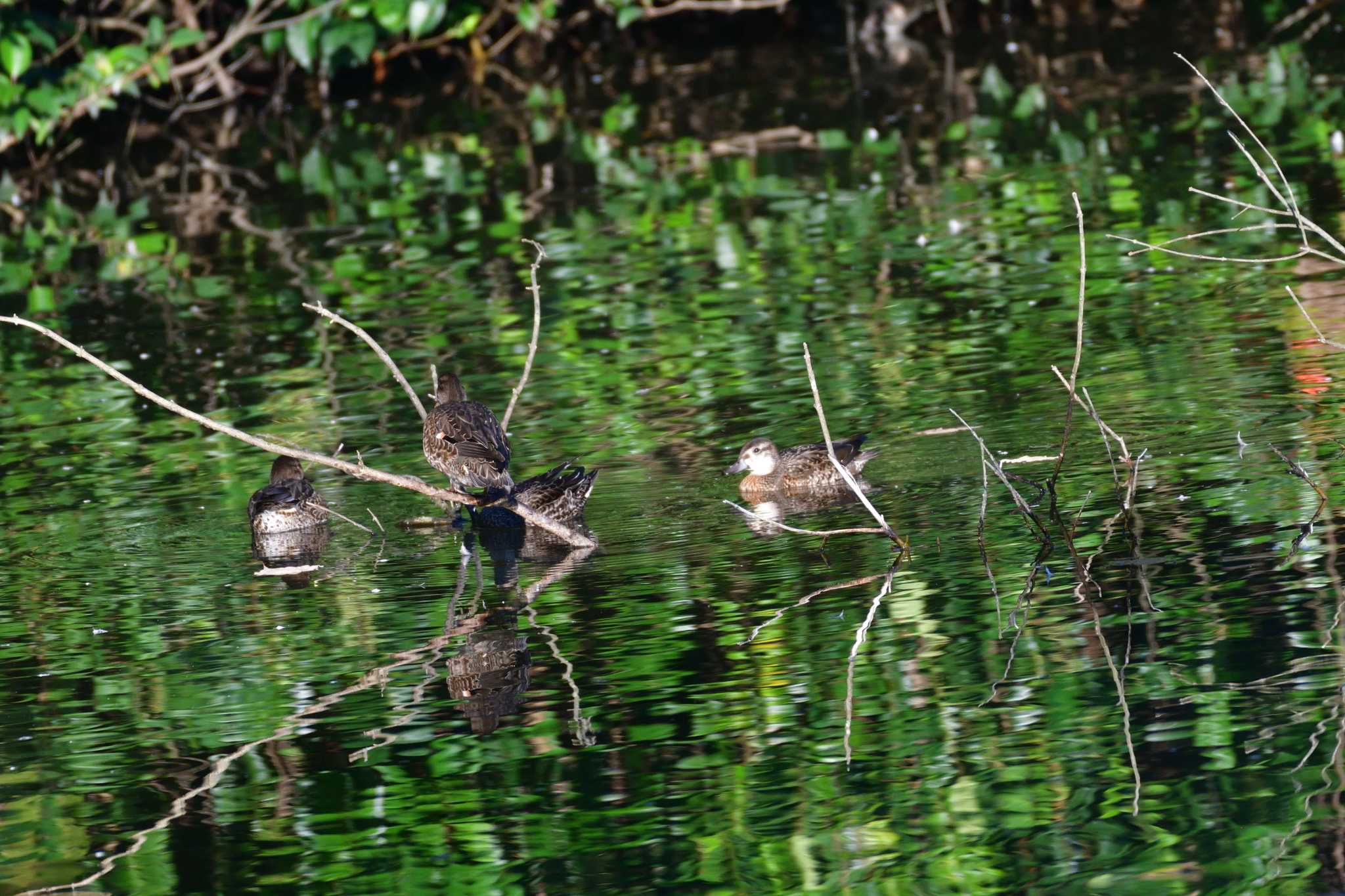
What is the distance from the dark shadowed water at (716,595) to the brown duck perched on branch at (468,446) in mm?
310

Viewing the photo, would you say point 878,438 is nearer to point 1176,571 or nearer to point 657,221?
point 1176,571

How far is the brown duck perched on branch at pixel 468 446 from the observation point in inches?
386

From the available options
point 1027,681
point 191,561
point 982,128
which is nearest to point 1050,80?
point 982,128

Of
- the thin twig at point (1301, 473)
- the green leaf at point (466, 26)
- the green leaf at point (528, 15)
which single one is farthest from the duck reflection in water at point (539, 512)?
the green leaf at point (466, 26)

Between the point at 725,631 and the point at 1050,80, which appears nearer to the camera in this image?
the point at 725,631

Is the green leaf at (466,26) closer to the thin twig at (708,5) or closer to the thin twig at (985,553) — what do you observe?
the thin twig at (708,5)

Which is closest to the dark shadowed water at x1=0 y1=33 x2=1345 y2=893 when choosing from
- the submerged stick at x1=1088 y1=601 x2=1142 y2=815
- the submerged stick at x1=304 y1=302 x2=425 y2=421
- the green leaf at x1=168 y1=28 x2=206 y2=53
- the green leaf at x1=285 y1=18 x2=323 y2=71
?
the submerged stick at x1=1088 y1=601 x2=1142 y2=815

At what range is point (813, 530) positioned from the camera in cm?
916

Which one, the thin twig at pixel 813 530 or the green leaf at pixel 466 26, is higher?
the green leaf at pixel 466 26

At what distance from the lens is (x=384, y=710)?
730cm

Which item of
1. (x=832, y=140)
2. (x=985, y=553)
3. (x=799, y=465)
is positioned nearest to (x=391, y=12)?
(x=832, y=140)

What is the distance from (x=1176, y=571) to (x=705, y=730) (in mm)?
2112

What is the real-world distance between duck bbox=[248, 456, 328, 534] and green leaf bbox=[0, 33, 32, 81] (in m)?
13.0

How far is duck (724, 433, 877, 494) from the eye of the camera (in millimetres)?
9938
